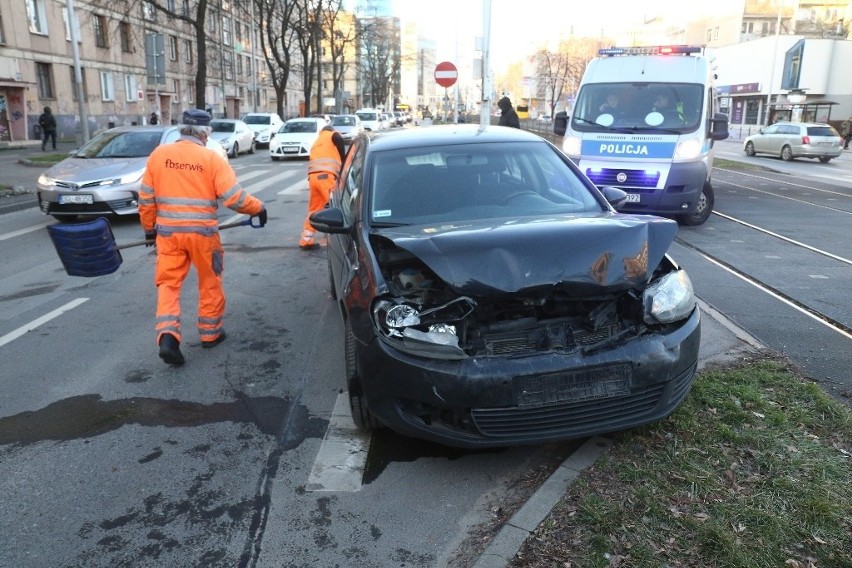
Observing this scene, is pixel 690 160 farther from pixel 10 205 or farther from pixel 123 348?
pixel 10 205

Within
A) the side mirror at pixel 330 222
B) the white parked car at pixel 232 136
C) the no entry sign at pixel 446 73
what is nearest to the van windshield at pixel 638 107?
the no entry sign at pixel 446 73

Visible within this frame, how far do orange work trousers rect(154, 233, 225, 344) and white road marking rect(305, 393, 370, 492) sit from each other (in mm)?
1599

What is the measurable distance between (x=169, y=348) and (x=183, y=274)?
61cm

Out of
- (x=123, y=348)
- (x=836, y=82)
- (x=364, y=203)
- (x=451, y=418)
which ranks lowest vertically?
(x=123, y=348)

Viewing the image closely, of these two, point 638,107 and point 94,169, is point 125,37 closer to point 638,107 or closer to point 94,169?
point 94,169

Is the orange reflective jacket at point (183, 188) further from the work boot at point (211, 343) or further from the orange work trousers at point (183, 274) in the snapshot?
the work boot at point (211, 343)

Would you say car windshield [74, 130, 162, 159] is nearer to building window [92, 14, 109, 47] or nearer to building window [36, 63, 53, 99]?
building window [36, 63, 53, 99]

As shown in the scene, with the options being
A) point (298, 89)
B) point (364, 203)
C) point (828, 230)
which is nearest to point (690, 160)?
point (828, 230)

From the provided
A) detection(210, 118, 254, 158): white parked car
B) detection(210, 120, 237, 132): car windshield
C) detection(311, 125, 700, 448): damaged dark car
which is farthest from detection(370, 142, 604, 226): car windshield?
detection(210, 120, 237, 132): car windshield

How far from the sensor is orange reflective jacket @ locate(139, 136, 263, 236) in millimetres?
4930

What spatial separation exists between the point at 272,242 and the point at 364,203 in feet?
17.9

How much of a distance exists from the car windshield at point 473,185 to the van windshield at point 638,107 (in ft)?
18.9

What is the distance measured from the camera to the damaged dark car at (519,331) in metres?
3.17

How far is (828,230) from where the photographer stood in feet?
33.0
